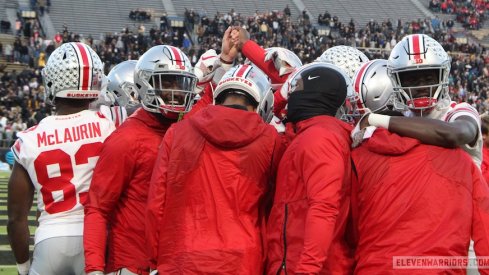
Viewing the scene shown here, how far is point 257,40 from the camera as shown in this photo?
3491cm

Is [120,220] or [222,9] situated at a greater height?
[120,220]

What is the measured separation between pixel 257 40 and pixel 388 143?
32.3 metres

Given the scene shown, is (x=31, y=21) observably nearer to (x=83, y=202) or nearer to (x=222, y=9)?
(x=222, y=9)

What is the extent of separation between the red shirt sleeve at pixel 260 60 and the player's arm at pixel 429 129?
1.46 m

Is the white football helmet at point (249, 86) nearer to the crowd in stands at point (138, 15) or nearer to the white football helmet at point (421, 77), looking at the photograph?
the white football helmet at point (421, 77)

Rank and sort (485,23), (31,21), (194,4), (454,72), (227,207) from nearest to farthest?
(227,207), (31,21), (454,72), (194,4), (485,23)

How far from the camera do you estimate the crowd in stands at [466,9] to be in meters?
42.4

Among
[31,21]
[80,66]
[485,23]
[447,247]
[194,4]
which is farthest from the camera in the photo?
[485,23]

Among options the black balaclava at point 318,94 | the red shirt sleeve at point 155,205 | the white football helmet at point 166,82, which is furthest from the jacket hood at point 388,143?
the white football helmet at point 166,82

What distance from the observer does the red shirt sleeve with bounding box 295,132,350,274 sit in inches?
106

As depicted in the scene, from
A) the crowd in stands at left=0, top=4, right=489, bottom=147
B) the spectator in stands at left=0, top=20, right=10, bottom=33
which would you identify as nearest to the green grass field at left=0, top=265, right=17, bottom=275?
the crowd in stands at left=0, top=4, right=489, bottom=147

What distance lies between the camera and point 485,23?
142ft

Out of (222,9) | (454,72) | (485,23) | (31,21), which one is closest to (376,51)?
(454,72)

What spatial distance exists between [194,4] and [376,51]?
977 cm
